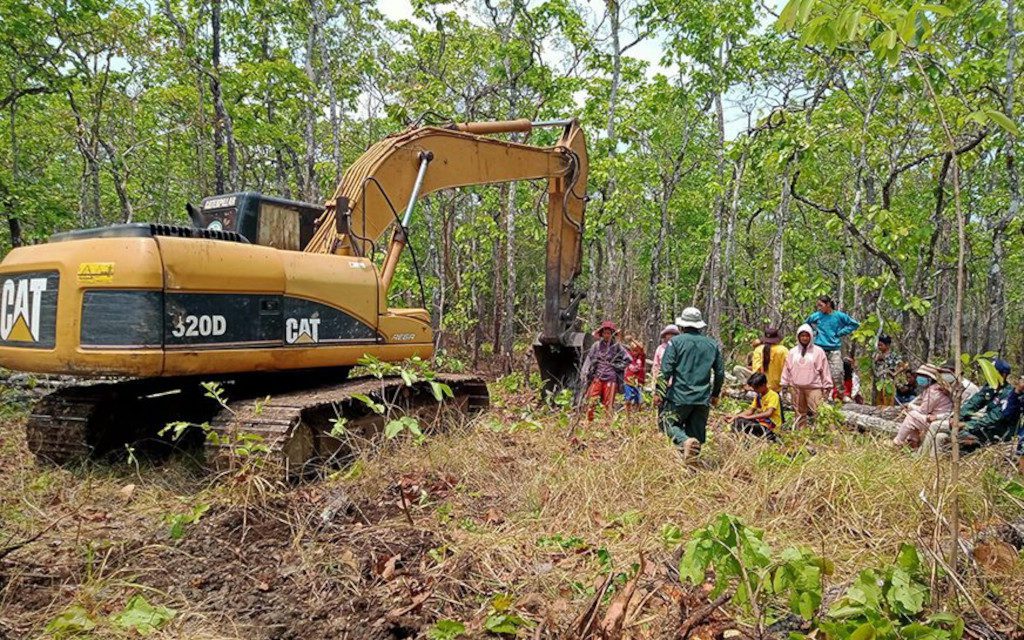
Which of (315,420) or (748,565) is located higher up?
(315,420)

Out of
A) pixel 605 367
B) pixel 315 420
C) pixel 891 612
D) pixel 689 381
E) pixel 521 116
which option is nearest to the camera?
pixel 891 612

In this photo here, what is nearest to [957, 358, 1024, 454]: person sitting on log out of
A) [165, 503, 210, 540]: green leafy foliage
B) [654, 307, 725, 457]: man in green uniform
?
[654, 307, 725, 457]: man in green uniform

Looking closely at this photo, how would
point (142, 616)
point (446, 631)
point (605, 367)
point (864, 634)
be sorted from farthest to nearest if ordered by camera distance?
point (605, 367) → point (142, 616) → point (446, 631) → point (864, 634)

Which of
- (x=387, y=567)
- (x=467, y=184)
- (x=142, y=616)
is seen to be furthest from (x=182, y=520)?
(x=467, y=184)

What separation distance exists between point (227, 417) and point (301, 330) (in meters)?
0.92

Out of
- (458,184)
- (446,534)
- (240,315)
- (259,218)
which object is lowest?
(446,534)

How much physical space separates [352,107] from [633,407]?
13.0 meters

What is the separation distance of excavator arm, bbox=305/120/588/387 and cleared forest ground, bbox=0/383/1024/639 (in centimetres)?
216

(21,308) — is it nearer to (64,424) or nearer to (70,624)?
(64,424)

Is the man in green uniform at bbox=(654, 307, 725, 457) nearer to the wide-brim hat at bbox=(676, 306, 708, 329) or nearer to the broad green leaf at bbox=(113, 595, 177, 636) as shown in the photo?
the wide-brim hat at bbox=(676, 306, 708, 329)

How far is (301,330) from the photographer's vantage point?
566cm

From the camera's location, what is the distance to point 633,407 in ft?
29.8

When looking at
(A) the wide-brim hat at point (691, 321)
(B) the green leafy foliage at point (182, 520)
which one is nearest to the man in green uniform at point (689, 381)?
(A) the wide-brim hat at point (691, 321)

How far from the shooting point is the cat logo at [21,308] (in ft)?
16.4
